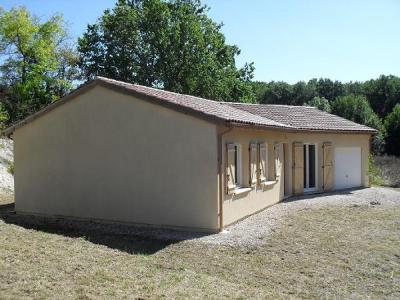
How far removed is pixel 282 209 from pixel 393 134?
2667 centimetres

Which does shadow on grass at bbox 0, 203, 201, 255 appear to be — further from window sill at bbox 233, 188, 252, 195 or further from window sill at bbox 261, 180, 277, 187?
window sill at bbox 261, 180, 277, 187

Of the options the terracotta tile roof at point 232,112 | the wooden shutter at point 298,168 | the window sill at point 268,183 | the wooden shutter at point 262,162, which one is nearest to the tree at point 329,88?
the terracotta tile roof at point 232,112

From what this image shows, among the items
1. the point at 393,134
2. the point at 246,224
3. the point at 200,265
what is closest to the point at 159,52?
the point at 393,134

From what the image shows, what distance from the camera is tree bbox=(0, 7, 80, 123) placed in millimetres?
31281

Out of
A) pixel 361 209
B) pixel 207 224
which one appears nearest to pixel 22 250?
pixel 207 224

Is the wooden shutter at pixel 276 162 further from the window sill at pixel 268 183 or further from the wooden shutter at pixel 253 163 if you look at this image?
the wooden shutter at pixel 253 163

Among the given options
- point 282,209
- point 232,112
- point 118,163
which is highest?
point 232,112

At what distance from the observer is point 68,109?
44.5 ft

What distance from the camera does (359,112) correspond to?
40344 mm

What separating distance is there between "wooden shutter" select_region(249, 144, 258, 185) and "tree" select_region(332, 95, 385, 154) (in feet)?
84.7

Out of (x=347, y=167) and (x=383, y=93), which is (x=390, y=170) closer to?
(x=347, y=167)

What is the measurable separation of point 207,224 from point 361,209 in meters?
6.20

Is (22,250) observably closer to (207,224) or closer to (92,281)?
(92,281)

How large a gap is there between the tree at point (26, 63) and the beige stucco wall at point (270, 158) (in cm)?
2051
